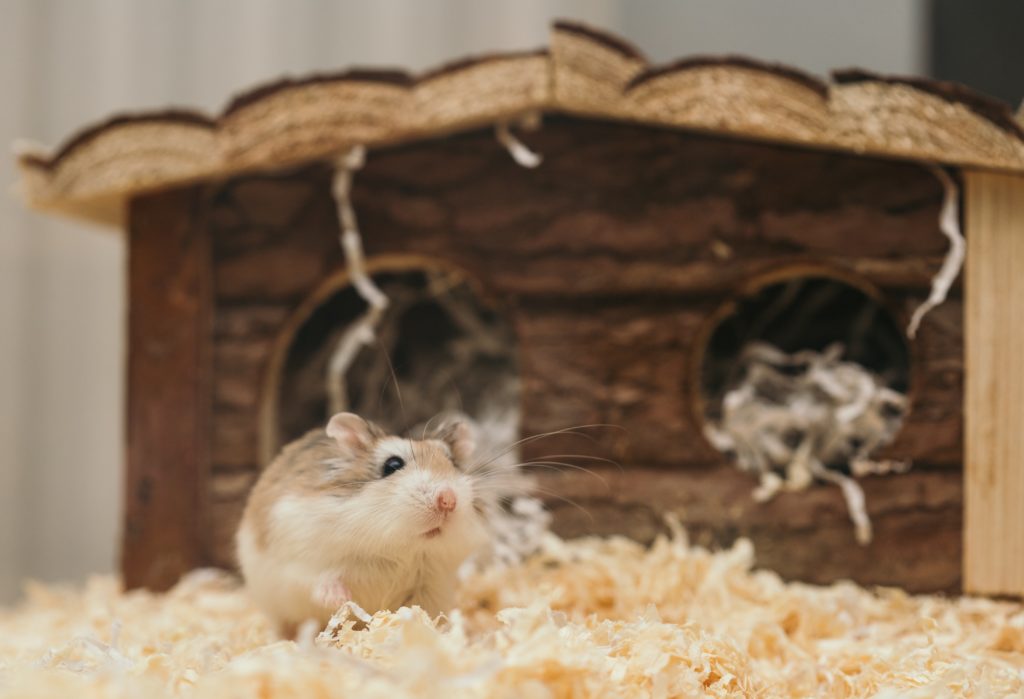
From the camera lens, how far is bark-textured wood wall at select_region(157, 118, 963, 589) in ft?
5.71

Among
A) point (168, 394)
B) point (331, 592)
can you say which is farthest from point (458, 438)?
point (168, 394)

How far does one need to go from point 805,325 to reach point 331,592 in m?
1.54

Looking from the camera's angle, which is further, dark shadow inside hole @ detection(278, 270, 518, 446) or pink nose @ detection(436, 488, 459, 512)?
dark shadow inside hole @ detection(278, 270, 518, 446)

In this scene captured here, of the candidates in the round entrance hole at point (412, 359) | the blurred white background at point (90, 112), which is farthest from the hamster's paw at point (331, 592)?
the blurred white background at point (90, 112)

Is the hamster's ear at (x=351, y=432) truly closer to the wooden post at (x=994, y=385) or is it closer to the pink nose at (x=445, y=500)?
the pink nose at (x=445, y=500)

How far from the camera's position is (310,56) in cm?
280

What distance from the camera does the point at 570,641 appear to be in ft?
3.56

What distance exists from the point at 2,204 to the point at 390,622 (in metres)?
2.30

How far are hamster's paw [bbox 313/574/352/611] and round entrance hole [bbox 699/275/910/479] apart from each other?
91cm

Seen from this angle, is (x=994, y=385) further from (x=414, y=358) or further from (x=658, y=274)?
(x=414, y=358)

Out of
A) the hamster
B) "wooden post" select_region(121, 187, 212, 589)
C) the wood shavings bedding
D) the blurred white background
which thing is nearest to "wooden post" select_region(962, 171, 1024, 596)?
the wood shavings bedding

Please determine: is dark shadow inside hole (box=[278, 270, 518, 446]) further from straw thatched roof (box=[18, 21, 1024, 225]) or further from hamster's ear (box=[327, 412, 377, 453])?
hamster's ear (box=[327, 412, 377, 453])

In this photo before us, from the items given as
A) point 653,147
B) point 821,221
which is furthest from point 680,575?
point 653,147

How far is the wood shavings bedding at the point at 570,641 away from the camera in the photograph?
2.98ft
